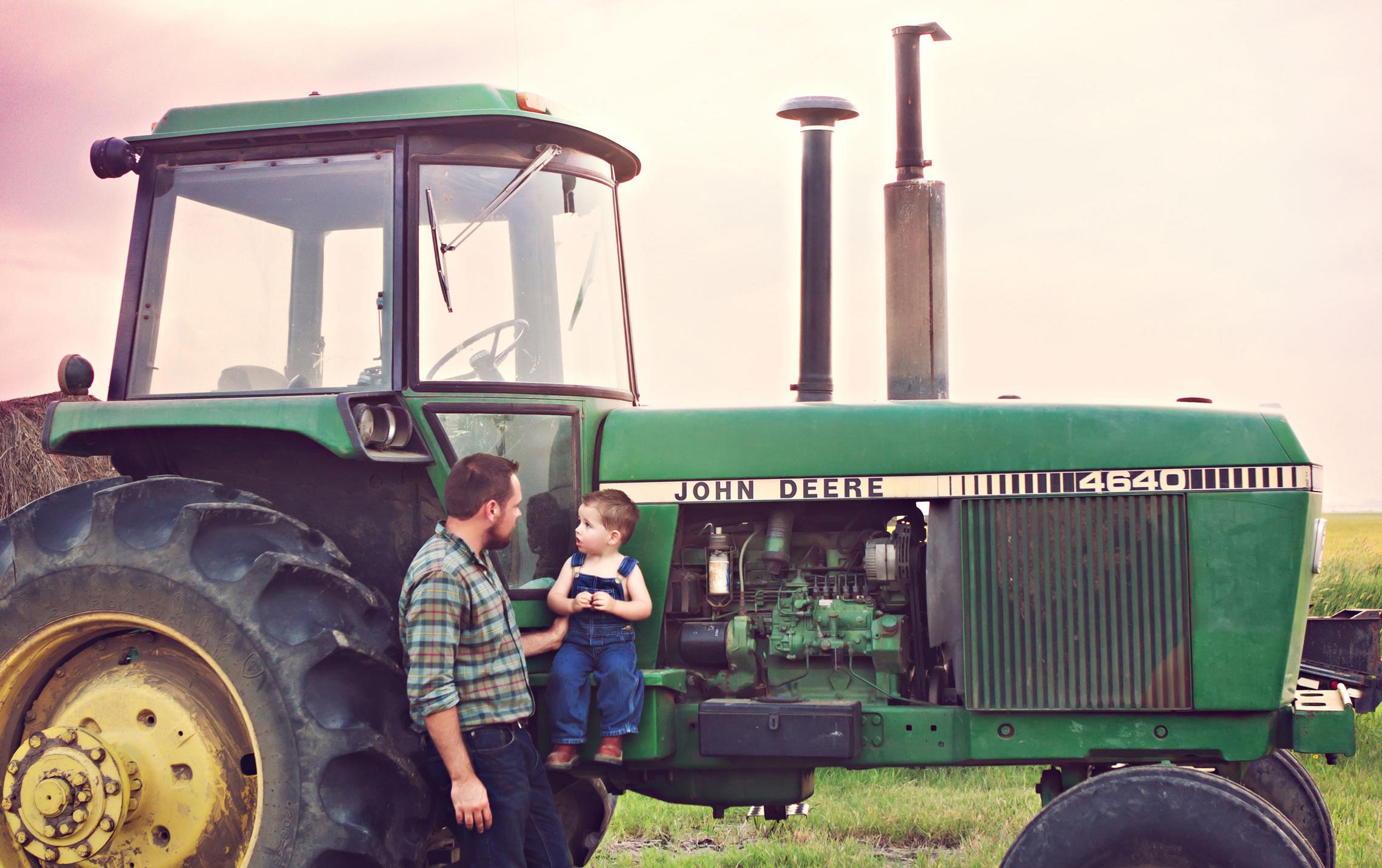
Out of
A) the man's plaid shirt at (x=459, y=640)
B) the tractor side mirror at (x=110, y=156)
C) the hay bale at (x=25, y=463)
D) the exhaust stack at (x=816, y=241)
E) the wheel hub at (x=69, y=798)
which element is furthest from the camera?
the hay bale at (x=25, y=463)

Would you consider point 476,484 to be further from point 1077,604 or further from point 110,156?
point 1077,604

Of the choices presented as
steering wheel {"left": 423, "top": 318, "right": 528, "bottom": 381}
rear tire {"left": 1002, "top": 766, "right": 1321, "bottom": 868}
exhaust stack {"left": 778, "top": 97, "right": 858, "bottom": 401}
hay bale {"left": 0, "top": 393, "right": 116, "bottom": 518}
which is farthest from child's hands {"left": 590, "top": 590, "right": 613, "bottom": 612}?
hay bale {"left": 0, "top": 393, "right": 116, "bottom": 518}

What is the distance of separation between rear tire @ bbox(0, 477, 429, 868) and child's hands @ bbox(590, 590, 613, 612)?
655 mm

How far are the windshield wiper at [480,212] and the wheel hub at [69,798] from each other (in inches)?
66.7

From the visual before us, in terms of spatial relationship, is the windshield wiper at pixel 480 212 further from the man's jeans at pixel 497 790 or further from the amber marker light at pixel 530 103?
the man's jeans at pixel 497 790

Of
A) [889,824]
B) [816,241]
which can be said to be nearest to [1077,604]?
[889,824]

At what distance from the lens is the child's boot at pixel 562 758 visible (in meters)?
4.12

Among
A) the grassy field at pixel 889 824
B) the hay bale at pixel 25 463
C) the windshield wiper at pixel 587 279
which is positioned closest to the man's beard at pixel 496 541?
the windshield wiper at pixel 587 279

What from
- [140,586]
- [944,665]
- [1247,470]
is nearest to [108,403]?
[140,586]

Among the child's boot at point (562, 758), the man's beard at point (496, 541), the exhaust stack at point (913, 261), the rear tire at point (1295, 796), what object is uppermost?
the exhaust stack at point (913, 261)

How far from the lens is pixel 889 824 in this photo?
20.6 feet

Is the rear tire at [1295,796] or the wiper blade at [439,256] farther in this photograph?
the rear tire at [1295,796]

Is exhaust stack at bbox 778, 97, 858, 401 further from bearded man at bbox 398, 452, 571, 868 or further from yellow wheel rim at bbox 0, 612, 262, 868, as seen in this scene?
yellow wheel rim at bbox 0, 612, 262, 868

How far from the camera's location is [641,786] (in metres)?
4.58
